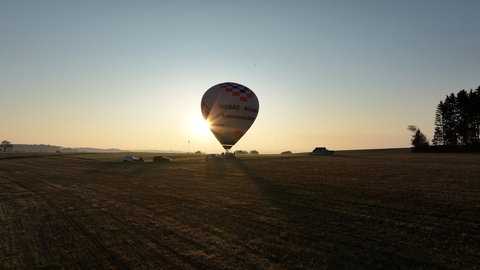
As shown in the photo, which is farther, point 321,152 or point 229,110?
point 321,152

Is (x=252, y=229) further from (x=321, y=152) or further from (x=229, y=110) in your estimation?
(x=321, y=152)

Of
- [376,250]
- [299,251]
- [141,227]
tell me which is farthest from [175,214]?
[376,250]

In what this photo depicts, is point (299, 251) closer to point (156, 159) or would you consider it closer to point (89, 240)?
point (89, 240)

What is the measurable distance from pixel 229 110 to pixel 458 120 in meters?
69.2

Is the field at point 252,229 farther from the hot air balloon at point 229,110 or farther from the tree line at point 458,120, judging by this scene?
the tree line at point 458,120

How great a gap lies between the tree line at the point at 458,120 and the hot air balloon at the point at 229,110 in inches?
1900

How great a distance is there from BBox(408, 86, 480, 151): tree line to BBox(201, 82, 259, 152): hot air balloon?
4826cm

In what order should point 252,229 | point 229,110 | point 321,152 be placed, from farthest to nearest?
point 321,152, point 229,110, point 252,229

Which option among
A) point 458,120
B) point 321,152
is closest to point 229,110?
point 321,152

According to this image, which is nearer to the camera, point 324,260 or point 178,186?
point 324,260

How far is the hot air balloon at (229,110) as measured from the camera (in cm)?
4769

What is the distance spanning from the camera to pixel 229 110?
157 ft

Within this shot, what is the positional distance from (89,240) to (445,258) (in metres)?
11.2

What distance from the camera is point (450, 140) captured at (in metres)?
88.4
